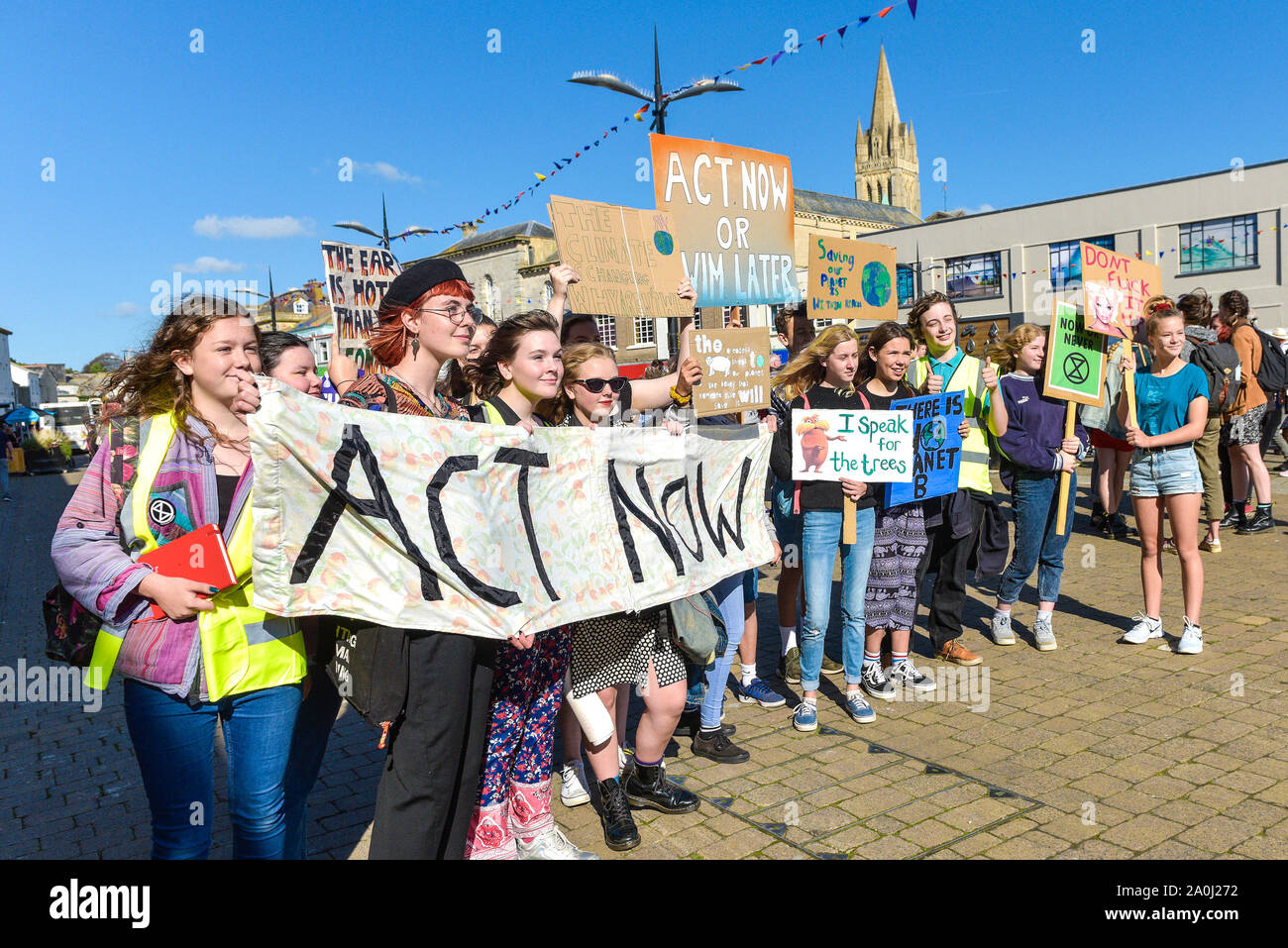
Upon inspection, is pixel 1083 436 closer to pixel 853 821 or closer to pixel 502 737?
pixel 853 821

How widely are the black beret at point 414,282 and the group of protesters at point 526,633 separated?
0.01 metres

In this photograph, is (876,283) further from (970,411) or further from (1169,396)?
(1169,396)

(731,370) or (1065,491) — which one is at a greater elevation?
(731,370)

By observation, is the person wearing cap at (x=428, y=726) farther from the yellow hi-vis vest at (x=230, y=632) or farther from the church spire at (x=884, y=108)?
the church spire at (x=884, y=108)

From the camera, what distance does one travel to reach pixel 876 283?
21.2 ft

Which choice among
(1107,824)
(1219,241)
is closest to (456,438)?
(1107,824)

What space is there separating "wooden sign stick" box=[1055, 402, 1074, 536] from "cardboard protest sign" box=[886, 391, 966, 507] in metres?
0.91

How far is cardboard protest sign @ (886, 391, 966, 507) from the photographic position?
17.5 feet

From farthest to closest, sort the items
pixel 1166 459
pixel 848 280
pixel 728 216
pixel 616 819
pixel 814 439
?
pixel 848 280, pixel 1166 459, pixel 728 216, pixel 814 439, pixel 616 819

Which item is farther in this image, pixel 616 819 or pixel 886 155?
pixel 886 155

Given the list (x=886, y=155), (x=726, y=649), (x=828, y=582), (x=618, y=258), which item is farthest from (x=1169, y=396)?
(x=886, y=155)

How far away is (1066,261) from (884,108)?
8509 cm

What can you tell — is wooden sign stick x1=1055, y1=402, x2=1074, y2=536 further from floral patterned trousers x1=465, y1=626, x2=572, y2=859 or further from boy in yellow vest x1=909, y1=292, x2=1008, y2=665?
floral patterned trousers x1=465, y1=626, x2=572, y2=859
